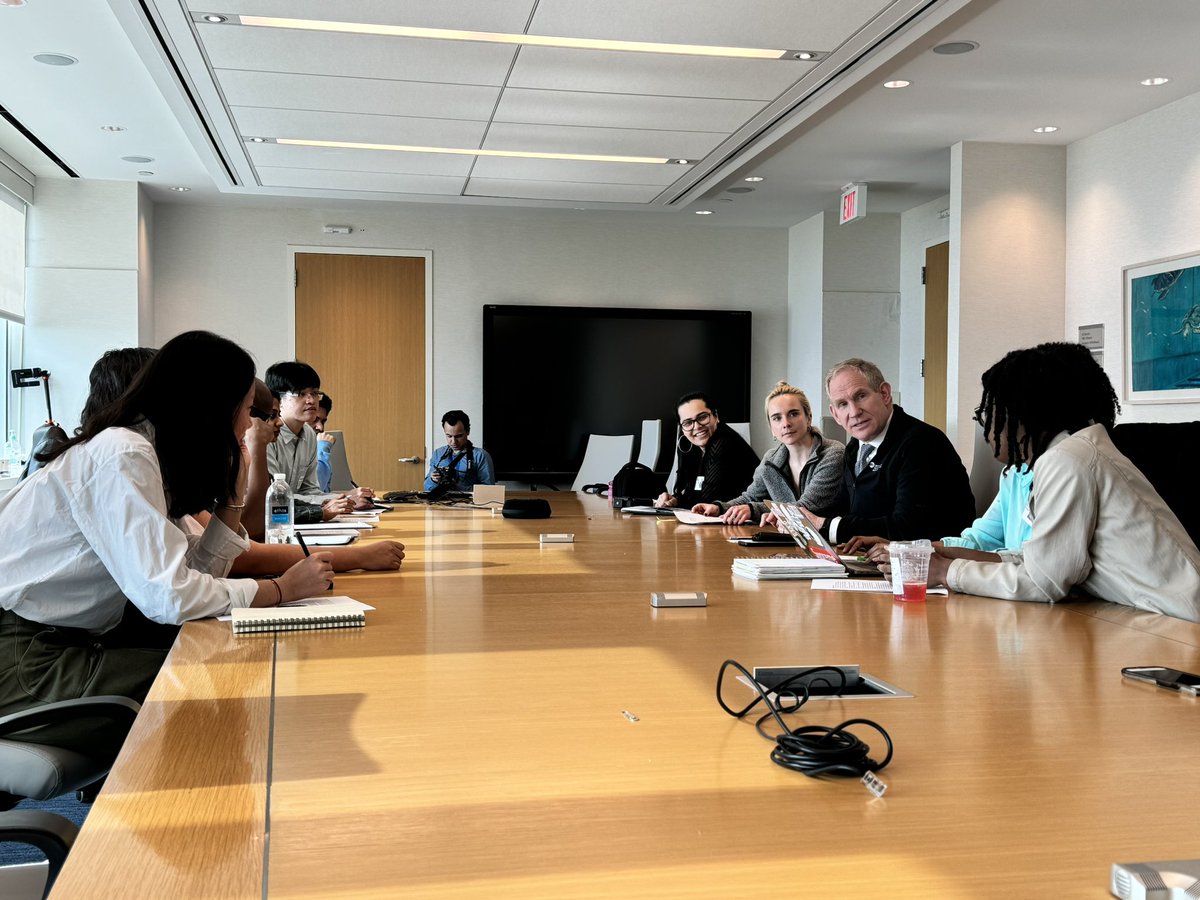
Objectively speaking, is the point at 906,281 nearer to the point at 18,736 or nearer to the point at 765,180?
the point at 765,180

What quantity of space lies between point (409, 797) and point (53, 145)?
7.15 meters

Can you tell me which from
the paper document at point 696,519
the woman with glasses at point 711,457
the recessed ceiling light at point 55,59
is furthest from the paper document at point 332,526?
the recessed ceiling light at point 55,59

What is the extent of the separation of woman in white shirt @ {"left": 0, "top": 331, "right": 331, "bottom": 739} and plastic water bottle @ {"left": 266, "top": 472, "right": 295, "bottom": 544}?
998 mm

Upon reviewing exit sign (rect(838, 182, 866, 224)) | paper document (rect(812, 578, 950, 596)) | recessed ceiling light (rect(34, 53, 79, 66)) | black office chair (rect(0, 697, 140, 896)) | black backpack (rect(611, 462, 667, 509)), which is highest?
recessed ceiling light (rect(34, 53, 79, 66))

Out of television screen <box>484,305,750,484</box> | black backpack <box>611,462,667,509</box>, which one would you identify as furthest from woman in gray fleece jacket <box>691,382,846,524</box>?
television screen <box>484,305,750,484</box>

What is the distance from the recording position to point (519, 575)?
2.75 m

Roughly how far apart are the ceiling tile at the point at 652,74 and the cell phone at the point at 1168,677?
12.8 ft

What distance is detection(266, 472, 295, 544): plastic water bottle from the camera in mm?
3252

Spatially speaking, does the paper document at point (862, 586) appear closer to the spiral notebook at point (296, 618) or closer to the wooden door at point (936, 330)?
the spiral notebook at point (296, 618)

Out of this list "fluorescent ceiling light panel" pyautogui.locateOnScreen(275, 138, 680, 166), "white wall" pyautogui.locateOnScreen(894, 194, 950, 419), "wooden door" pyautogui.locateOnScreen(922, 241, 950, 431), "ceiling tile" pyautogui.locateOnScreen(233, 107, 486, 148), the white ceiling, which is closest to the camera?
the white ceiling

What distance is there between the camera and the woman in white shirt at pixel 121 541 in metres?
1.97

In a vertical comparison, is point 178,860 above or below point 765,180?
below

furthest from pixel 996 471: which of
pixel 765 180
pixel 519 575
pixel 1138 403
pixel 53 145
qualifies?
pixel 53 145

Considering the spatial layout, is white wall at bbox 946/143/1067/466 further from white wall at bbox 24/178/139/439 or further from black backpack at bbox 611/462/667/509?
white wall at bbox 24/178/139/439
